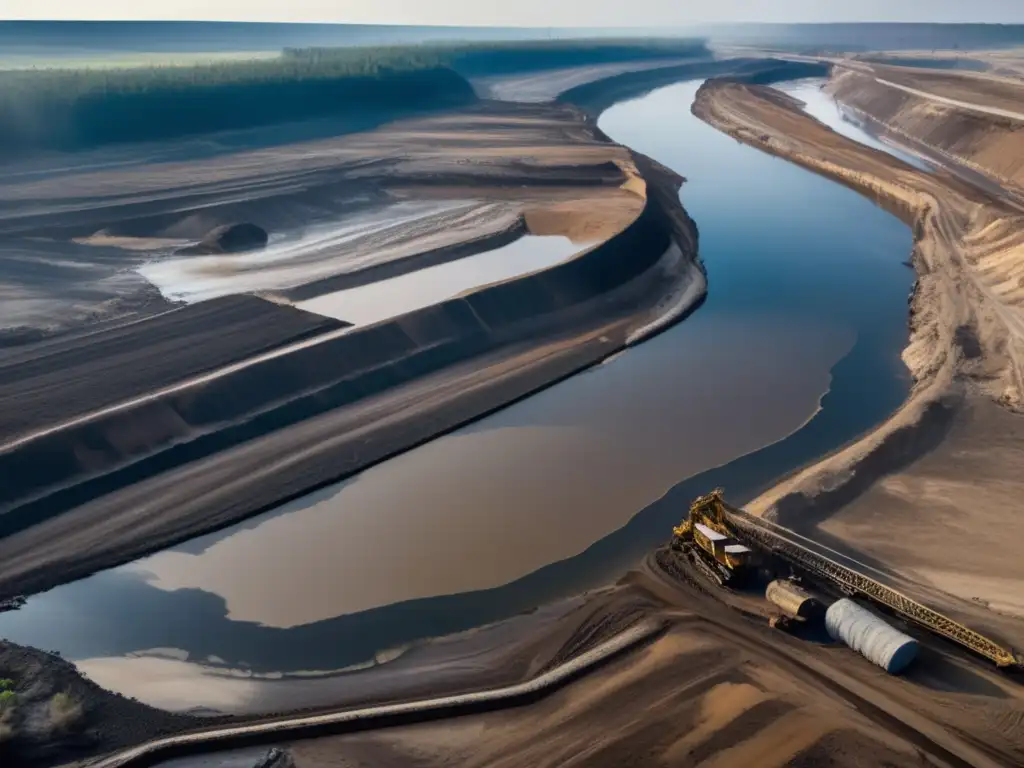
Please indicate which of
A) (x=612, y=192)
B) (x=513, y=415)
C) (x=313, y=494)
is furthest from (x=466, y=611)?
(x=612, y=192)

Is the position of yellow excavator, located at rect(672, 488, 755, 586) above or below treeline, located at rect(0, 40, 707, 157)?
below

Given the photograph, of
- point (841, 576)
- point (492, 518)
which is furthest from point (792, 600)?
point (492, 518)

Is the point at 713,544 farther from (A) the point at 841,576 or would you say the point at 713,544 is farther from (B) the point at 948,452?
(B) the point at 948,452

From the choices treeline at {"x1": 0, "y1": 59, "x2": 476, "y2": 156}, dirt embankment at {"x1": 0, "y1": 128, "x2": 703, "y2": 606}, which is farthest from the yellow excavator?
treeline at {"x1": 0, "y1": 59, "x2": 476, "y2": 156}

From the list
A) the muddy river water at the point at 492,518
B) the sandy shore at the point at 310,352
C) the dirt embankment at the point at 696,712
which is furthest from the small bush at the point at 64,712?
the sandy shore at the point at 310,352

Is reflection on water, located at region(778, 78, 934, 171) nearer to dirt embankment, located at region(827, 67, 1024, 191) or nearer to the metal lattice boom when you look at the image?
dirt embankment, located at region(827, 67, 1024, 191)
